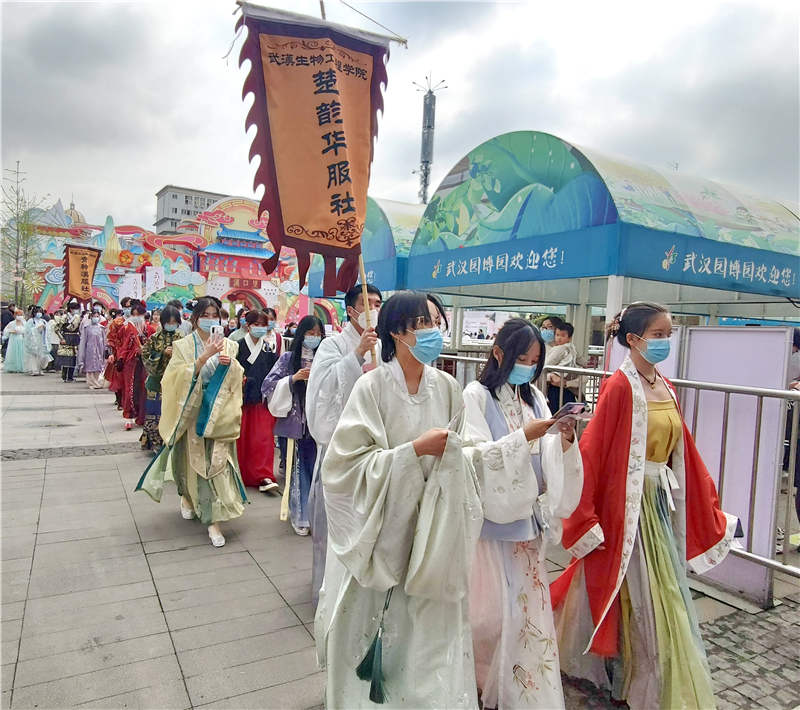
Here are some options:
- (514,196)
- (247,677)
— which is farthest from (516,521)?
(514,196)

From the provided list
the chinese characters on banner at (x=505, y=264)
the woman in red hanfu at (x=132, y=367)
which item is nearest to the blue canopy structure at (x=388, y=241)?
the chinese characters on banner at (x=505, y=264)

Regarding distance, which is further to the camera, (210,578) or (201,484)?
(201,484)

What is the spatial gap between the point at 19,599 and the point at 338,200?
2.75m

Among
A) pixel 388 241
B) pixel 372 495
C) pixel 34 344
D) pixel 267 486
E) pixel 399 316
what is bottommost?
pixel 267 486

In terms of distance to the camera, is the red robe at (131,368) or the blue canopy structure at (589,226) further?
the red robe at (131,368)

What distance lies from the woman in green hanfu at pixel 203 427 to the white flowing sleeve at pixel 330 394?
1356mm

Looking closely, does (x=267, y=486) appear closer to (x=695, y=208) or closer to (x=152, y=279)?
(x=695, y=208)

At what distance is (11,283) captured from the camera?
2297 cm

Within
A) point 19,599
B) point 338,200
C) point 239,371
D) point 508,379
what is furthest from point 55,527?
point 508,379

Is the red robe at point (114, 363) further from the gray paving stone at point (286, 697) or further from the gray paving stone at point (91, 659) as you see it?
the gray paving stone at point (286, 697)

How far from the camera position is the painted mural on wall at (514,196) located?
6.23 m

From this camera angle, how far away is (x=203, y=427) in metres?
4.06

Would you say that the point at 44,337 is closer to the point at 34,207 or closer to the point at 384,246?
the point at 34,207

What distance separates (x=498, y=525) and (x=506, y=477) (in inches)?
9.9
